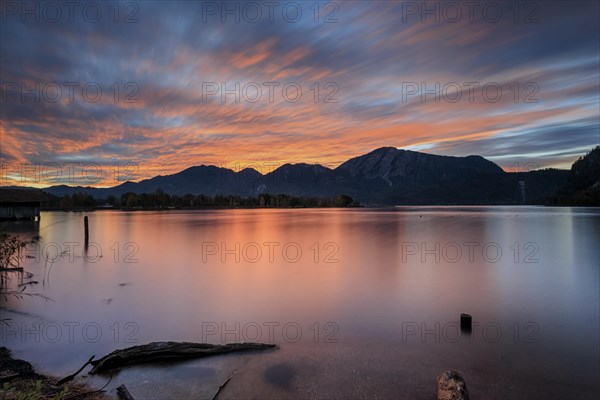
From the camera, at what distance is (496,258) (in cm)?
2664

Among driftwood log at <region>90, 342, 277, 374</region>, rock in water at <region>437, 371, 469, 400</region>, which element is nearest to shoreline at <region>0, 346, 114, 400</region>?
driftwood log at <region>90, 342, 277, 374</region>

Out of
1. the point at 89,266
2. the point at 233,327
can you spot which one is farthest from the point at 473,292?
the point at 89,266

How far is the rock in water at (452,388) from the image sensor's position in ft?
20.7

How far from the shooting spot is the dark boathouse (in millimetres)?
56281

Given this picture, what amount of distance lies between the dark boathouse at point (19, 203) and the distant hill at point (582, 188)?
216323mm

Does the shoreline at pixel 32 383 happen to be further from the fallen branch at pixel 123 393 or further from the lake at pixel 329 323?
the lake at pixel 329 323

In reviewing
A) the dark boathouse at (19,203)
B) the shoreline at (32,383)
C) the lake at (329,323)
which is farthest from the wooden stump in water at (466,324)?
the dark boathouse at (19,203)

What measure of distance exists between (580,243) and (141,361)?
1744 inches

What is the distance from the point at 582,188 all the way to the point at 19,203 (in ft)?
802

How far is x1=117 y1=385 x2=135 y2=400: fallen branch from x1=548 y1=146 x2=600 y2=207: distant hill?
21099 cm

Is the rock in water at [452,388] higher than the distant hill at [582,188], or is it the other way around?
the distant hill at [582,188]

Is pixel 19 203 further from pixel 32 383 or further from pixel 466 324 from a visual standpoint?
pixel 466 324

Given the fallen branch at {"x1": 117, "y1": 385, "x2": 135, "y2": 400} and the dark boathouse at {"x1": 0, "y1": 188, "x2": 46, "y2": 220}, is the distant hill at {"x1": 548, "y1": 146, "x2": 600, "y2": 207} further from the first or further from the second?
the dark boathouse at {"x1": 0, "y1": 188, "x2": 46, "y2": 220}

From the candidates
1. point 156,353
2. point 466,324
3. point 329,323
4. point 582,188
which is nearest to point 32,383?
point 156,353
